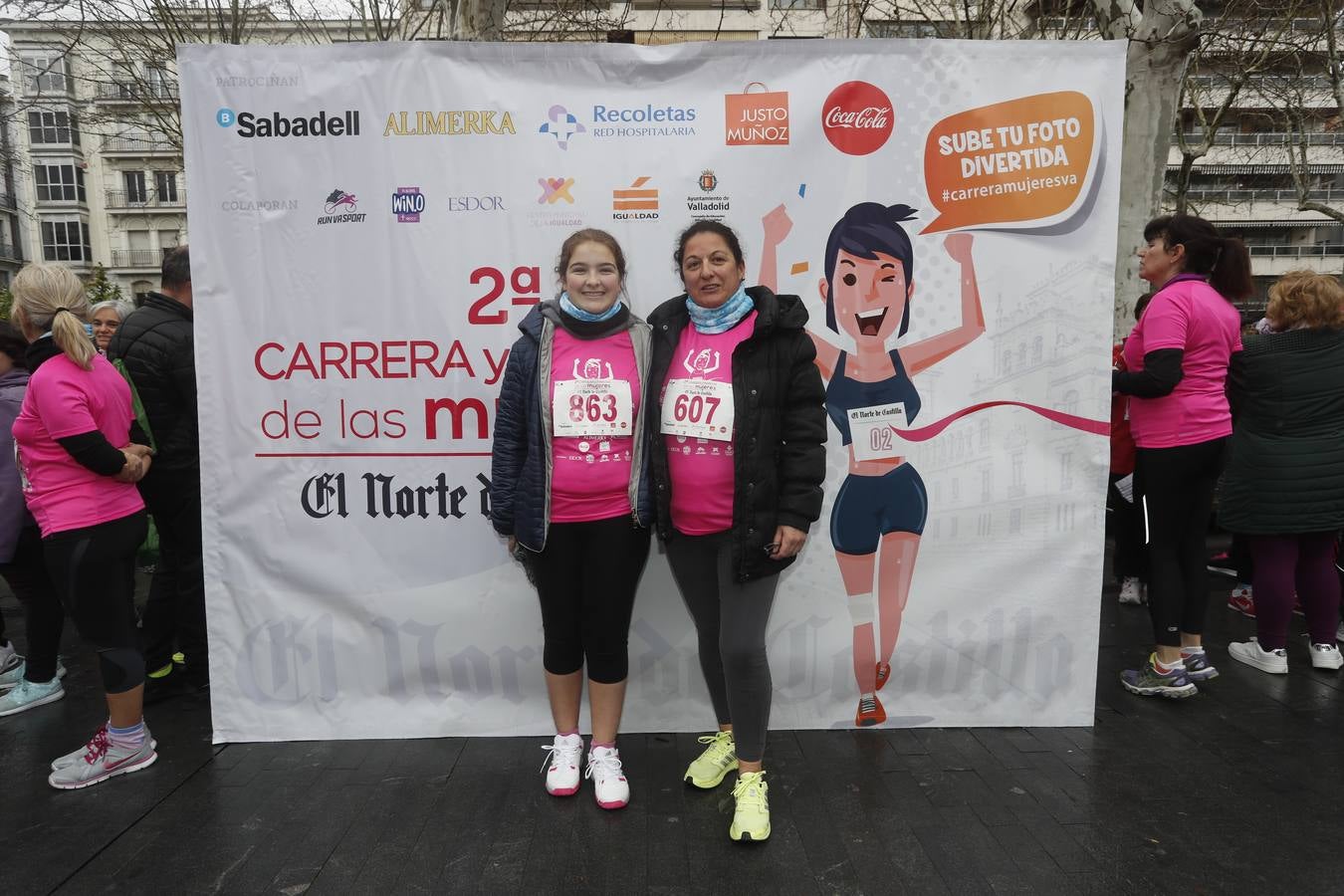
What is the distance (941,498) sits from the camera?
3205 millimetres

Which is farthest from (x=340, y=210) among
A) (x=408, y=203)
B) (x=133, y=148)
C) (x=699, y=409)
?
(x=133, y=148)

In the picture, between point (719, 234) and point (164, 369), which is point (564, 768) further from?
point (164, 369)

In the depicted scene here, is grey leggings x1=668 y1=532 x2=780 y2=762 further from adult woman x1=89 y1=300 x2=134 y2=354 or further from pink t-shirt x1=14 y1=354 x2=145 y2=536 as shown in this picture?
adult woman x1=89 y1=300 x2=134 y2=354

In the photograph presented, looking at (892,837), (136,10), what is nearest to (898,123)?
(892,837)

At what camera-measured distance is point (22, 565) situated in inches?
141

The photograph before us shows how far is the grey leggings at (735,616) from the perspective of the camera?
2561 millimetres

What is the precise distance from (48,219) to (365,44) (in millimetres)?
52107

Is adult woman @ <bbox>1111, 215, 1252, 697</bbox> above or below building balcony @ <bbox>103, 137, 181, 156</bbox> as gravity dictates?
below

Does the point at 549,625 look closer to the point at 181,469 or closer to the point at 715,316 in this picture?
the point at 715,316

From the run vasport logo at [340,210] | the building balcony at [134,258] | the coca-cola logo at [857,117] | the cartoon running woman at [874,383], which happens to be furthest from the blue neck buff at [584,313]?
the building balcony at [134,258]

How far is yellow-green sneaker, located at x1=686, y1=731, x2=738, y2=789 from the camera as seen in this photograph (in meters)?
2.81

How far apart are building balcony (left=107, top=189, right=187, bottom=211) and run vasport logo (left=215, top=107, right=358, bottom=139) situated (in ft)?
152

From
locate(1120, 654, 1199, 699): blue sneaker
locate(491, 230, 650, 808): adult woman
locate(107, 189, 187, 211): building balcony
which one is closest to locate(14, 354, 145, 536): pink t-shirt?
locate(491, 230, 650, 808): adult woman

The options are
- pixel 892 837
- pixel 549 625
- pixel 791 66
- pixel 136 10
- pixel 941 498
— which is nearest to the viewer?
pixel 892 837
